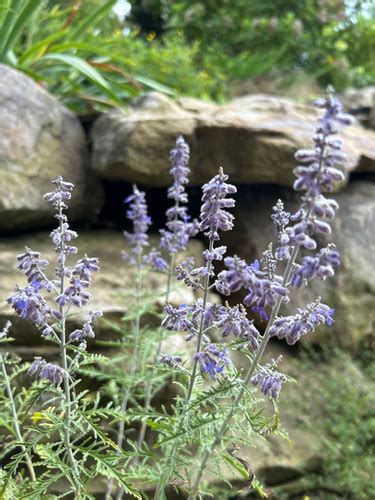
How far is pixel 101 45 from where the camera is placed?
18.2ft

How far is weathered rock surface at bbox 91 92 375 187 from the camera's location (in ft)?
13.6

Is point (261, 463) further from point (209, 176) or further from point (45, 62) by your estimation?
point (45, 62)

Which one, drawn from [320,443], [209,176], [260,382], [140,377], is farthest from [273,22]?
[260,382]

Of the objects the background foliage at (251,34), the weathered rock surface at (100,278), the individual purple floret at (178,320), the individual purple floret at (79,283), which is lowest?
the weathered rock surface at (100,278)

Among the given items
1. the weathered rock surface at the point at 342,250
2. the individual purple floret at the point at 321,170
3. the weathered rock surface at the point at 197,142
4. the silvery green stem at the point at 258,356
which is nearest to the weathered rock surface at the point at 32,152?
the weathered rock surface at the point at 197,142

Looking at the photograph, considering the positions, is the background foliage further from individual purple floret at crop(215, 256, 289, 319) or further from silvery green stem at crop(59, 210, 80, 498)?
individual purple floret at crop(215, 256, 289, 319)

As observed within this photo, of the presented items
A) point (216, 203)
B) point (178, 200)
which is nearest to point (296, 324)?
point (216, 203)

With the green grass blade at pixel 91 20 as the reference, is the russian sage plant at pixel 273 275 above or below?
below

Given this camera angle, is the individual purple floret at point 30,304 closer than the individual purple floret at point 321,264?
No

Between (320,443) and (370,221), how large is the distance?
185 cm

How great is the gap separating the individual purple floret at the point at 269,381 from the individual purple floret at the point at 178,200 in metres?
1.02

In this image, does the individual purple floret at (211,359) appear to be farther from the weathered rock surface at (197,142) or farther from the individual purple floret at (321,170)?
the weathered rock surface at (197,142)

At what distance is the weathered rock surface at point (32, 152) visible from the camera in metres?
3.88

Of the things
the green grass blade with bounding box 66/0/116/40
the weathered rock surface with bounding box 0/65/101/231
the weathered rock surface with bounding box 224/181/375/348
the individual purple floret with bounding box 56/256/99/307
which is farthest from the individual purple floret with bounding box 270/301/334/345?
the green grass blade with bounding box 66/0/116/40
